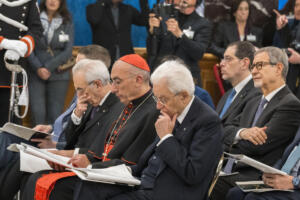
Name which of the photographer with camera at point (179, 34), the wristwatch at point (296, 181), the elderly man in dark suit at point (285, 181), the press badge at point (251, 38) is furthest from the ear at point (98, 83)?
the press badge at point (251, 38)

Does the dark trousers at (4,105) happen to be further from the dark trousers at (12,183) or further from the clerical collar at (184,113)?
the clerical collar at (184,113)

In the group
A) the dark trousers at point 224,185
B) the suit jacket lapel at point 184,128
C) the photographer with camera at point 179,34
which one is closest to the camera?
the suit jacket lapel at point 184,128

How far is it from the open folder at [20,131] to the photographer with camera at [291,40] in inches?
148

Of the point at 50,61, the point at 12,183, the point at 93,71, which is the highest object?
the point at 93,71

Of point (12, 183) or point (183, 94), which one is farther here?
point (12, 183)

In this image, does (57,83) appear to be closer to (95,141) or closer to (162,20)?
(162,20)

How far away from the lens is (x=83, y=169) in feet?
11.6

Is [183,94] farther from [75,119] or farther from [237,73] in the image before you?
[237,73]

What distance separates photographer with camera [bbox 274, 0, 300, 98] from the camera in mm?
7222

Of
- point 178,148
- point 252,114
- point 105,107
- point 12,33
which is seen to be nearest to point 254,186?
point 178,148

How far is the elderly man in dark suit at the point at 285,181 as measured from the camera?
12.0 feet

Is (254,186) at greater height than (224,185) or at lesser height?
greater

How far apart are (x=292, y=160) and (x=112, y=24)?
13.4ft

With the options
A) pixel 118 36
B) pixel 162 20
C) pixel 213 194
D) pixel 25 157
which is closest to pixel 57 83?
pixel 118 36
